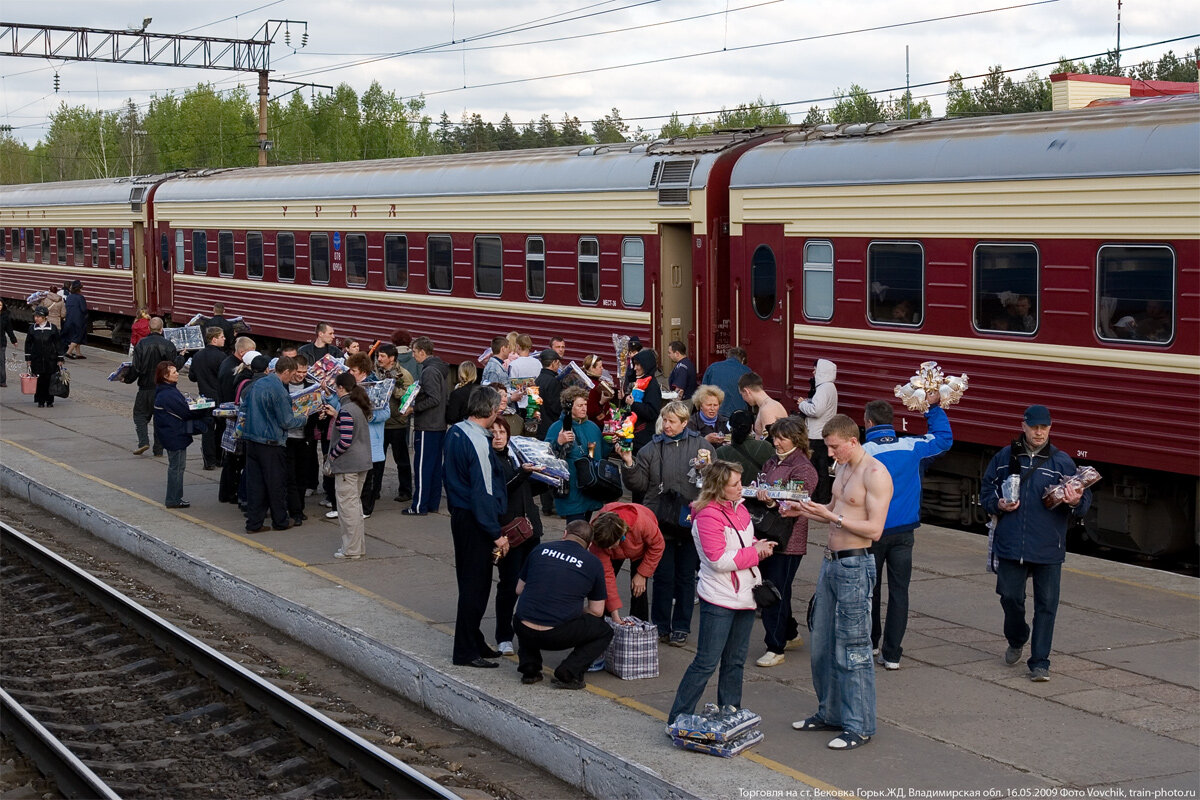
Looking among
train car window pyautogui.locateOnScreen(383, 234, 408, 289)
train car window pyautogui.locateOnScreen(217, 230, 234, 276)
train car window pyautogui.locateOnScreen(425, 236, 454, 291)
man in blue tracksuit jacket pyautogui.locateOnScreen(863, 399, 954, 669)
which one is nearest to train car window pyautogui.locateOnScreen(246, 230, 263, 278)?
train car window pyautogui.locateOnScreen(217, 230, 234, 276)

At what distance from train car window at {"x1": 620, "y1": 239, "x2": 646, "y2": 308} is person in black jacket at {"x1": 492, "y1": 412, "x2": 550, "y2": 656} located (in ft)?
27.2

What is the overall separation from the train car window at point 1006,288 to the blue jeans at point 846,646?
5.80 m

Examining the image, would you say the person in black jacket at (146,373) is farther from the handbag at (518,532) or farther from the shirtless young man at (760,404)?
the handbag at (518,532)

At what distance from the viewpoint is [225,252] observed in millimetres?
29672

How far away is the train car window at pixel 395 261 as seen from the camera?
23250 millimetres

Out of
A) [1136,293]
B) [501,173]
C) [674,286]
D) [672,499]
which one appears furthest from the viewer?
[501,173]

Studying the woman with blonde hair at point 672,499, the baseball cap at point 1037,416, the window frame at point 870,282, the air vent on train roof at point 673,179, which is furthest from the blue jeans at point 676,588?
the air vent on train roof at point 673,179

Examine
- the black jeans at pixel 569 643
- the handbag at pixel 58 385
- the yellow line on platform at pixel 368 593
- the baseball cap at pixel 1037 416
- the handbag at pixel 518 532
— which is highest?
the baseball cap at pixel 1037 416

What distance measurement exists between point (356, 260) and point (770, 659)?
16.6 m

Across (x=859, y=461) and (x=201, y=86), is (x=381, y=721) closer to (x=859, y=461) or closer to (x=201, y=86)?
(x=859, y=461)

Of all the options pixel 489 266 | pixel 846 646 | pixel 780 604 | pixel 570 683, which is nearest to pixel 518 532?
pixel 570 683

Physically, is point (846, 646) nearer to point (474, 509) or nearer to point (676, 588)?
point (676, 588)

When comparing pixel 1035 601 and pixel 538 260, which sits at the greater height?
pixel 538 260

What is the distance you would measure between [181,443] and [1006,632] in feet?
30.1
